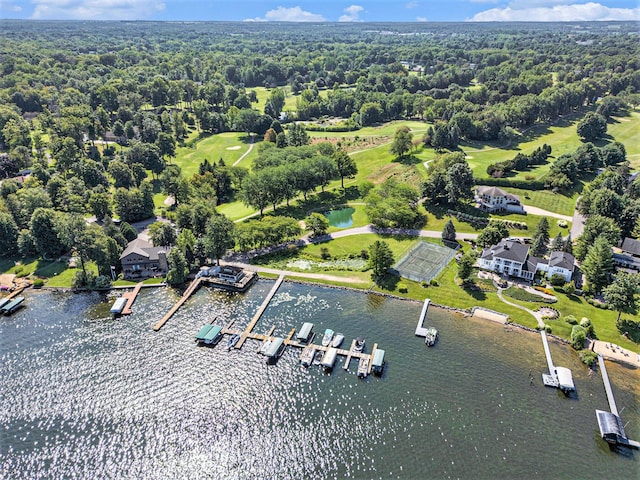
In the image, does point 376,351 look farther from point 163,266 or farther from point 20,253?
point 20,253

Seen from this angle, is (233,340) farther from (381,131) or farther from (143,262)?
(381,131)

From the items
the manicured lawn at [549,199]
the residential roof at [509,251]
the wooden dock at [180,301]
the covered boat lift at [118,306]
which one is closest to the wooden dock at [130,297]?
the covered boat lift at [118,306]

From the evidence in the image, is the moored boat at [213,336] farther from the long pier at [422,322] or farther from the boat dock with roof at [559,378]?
the boat dock with roof at [559,378]

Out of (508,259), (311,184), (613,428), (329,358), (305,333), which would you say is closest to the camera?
(613,428)

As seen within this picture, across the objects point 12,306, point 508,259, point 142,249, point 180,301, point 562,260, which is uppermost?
point 562,260

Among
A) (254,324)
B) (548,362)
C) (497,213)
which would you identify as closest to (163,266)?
(254,324)

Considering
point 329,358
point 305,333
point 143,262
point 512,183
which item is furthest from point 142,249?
point 512,183
